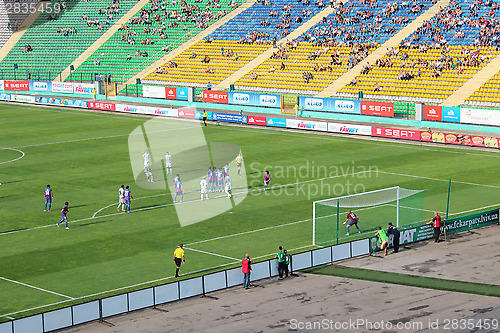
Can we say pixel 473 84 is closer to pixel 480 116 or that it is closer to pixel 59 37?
pixel 480 116

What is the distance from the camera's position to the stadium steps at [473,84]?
2638 inches

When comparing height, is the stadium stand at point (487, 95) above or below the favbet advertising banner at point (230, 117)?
above

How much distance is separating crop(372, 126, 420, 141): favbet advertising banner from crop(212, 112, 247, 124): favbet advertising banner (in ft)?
41.8

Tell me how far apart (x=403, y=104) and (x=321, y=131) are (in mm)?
8009

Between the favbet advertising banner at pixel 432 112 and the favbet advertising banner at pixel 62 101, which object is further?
the favbet advertising banner at pixel 62 101

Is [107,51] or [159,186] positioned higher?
[107,51]

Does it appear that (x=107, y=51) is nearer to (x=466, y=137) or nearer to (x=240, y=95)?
(x=240, y=95)

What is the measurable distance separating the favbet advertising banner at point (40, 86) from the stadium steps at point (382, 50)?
111 ft

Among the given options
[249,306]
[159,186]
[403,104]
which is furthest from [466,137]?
[249,306]

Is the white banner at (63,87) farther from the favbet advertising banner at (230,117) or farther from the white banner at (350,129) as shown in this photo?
the white banner at (350,129)

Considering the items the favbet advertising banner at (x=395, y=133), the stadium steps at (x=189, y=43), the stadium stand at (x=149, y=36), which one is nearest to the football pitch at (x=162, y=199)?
the favbet advertising banner at (x=395, y=133)

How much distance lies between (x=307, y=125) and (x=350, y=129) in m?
4.06

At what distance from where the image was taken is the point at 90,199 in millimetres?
41406

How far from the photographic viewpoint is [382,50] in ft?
255
